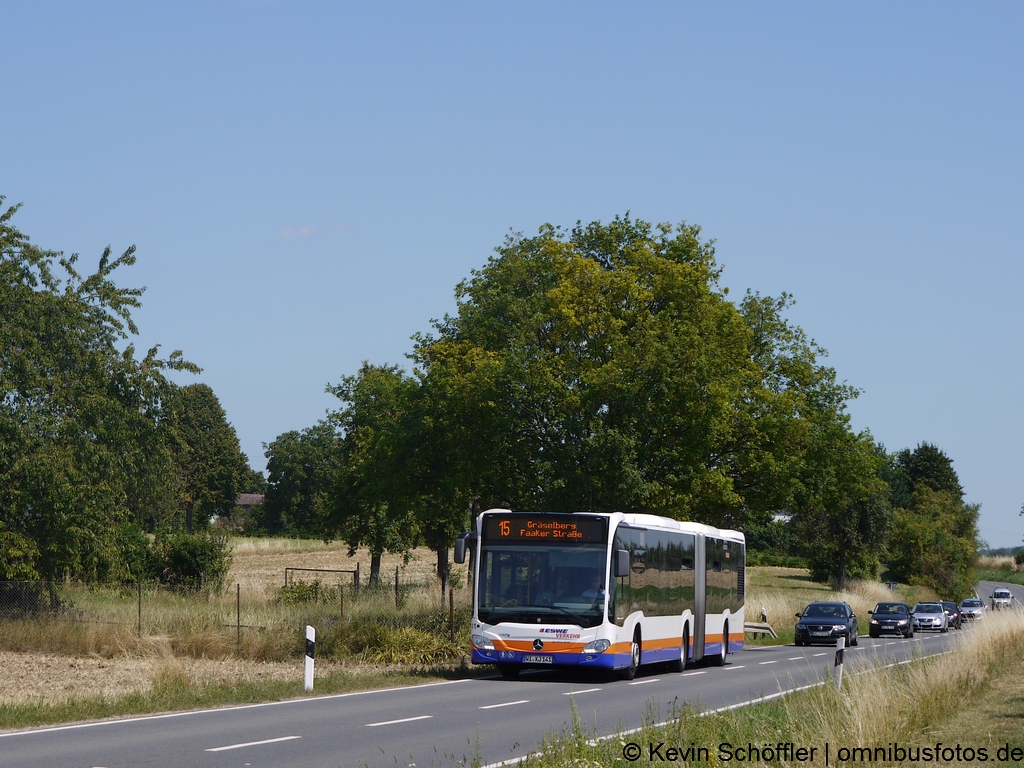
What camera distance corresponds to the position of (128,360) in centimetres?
3844

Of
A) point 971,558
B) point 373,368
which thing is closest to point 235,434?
point 373,368

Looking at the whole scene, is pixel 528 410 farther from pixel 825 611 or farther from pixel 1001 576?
pixel 1001 576

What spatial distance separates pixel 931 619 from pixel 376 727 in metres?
46.0

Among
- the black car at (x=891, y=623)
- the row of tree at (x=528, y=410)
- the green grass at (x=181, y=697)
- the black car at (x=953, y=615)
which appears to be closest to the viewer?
the green grass at (x=181, y=697)

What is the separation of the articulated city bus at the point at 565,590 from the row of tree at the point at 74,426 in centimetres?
1427

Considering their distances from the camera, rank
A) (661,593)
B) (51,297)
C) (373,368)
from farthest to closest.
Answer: (373,368), (51,297), (661,593)

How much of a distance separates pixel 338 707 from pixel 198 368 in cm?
2309

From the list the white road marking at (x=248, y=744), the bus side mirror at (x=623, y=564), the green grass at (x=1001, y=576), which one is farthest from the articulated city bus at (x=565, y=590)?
the green grass at (x=1001, y=576)

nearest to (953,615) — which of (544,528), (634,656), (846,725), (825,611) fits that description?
(825,611)

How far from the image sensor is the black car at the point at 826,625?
1567 inches

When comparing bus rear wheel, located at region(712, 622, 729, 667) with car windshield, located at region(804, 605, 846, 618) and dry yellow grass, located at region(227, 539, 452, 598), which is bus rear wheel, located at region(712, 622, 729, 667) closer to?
car windshield, located at region(804, 605, 846, 618)

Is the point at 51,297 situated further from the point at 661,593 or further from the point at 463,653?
the point at 661,593

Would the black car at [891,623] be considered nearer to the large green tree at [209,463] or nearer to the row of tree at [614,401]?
the row of tree at [614,401]

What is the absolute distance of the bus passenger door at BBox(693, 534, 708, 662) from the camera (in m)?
28.0
